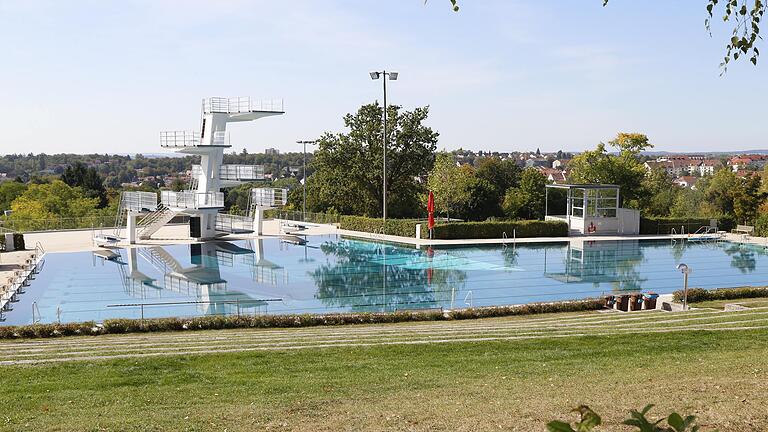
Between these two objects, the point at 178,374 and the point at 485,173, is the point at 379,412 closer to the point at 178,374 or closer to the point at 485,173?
the point at 178,374

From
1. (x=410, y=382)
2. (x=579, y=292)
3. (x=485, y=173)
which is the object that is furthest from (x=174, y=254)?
(x=485, y=173)

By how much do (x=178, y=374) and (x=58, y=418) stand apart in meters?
2.59

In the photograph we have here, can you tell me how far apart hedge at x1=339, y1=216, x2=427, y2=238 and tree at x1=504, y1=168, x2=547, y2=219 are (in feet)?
38.3

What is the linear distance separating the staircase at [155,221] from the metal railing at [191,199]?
0.43 metres

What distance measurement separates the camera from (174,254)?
30.8 meters

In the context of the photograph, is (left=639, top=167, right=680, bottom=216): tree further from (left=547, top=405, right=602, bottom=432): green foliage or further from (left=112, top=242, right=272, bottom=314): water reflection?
(left=547, top=405, right=602, bottom=432): green foliage

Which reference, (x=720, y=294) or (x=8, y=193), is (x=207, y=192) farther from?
(x=8, y=193)

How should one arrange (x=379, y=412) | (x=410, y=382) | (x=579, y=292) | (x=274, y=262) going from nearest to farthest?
1. (x=379, y=412)
2. (x=410, y=382)
3. (x=579, y=292)
4. (x=274, y=262)

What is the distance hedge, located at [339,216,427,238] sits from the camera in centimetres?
3766

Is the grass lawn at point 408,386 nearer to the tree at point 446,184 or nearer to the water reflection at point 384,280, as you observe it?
the water reflection at point 384,280

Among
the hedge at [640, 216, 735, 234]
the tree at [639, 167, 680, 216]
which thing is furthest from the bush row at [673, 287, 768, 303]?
the tree at [639, 167, 680, 216]

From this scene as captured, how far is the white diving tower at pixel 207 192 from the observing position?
35406mm

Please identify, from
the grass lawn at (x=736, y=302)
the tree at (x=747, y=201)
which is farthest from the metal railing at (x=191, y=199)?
the tree at (x=747, y=201)

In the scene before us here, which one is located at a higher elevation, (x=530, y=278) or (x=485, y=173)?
(x=485, y=173)
